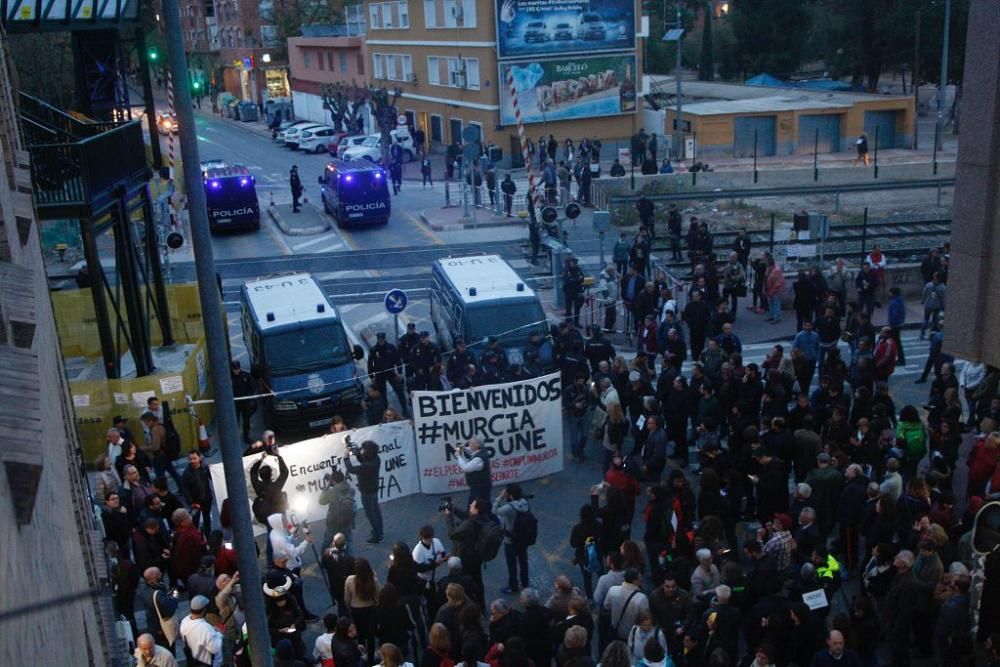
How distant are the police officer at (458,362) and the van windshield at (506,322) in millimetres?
762

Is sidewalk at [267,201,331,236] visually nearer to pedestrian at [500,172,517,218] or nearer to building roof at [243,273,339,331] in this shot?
pedestrian at [500,172,517,218]

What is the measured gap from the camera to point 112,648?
8641 millimetres

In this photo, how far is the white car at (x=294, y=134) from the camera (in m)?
59.7

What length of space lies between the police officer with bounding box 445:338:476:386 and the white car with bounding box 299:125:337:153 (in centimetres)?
4283

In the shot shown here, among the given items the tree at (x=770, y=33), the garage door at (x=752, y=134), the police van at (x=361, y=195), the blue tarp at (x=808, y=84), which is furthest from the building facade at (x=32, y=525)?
the tree at (x=770, y=33)

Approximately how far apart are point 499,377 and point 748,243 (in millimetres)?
9686

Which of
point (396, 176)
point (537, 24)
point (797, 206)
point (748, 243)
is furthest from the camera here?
point (537, 24)

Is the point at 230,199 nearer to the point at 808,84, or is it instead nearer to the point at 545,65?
the point at 545,65

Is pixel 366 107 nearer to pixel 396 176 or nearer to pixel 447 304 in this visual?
pixel 396 176

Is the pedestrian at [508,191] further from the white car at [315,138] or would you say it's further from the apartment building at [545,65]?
the white car at [315,138]

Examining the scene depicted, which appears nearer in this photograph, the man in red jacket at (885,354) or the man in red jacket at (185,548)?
the man in red jacket at (185,548)

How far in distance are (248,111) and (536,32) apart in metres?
40.2

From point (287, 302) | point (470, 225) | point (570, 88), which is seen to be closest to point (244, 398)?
point (287, 302)

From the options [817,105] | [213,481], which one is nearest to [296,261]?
[213,481]
